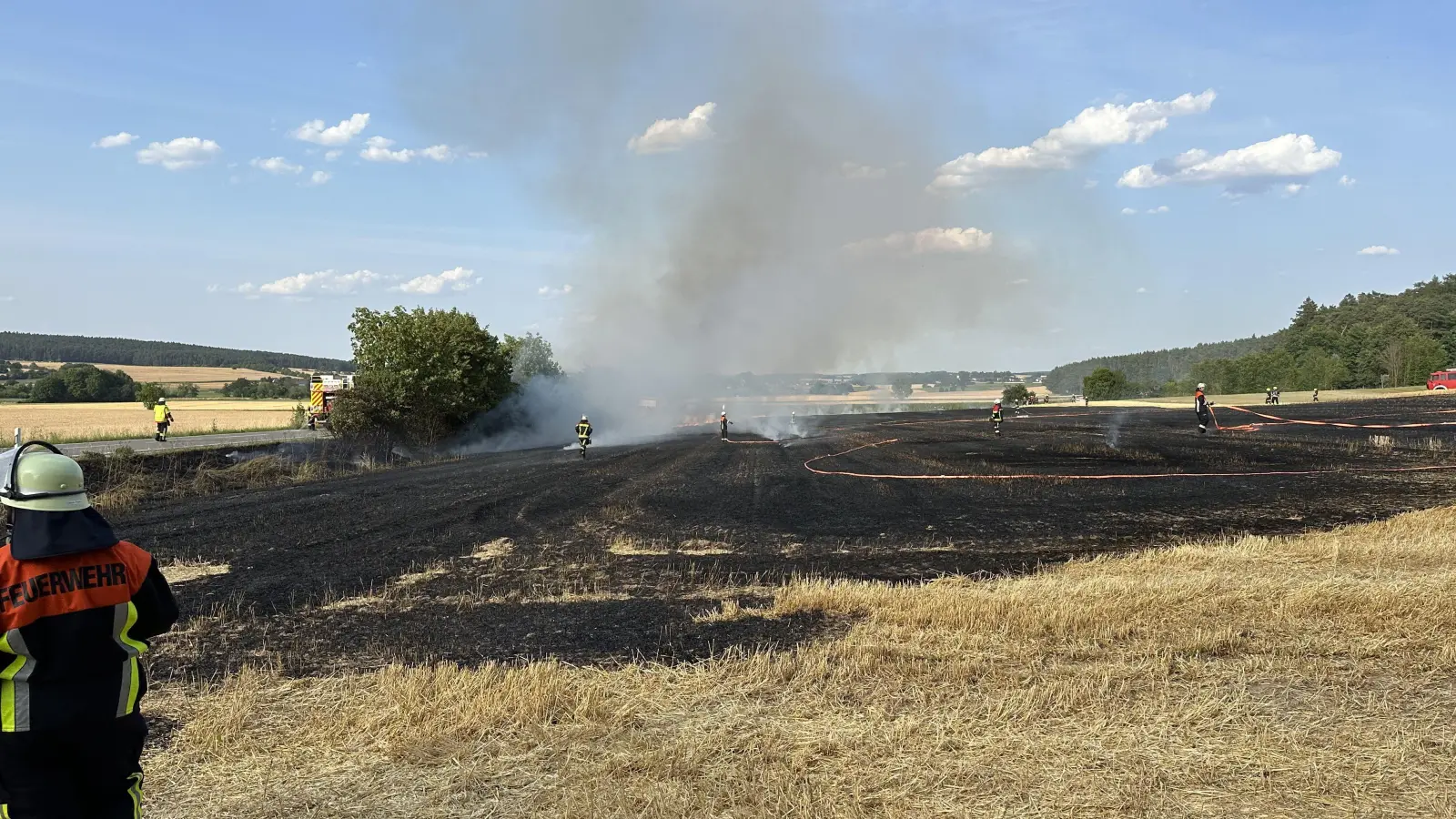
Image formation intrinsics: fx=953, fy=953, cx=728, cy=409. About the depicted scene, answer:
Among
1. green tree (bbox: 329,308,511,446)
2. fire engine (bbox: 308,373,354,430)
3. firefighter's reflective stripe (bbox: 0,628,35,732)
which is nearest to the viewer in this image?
firefighter's reflective stripe (bbox: 0,628,35,732)

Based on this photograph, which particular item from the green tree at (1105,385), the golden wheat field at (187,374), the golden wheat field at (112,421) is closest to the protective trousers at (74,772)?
the golden wheat field at (112,421)

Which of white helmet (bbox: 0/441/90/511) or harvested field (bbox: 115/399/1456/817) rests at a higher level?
white helmet (bbox: 0/441/90/511)

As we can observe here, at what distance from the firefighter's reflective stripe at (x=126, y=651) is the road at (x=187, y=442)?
101 feet

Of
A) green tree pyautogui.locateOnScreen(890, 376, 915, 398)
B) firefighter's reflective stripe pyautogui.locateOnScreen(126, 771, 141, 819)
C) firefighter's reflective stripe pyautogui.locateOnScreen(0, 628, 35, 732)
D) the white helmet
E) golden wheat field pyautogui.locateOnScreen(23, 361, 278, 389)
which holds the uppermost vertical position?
golden wheat field pyautogui.locateOnScreen(23, 361, 278, 389)

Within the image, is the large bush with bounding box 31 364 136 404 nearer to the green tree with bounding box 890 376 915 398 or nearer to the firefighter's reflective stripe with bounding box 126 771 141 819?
the green tree with bounding box 890 376 915 398

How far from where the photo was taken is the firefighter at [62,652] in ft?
11.7

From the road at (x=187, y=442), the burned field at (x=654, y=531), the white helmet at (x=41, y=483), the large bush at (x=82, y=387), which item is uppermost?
the large bush at (x=82, y=387)

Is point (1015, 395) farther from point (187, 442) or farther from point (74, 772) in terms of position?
point (74, 772)

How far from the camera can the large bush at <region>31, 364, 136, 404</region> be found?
8550 centimetres

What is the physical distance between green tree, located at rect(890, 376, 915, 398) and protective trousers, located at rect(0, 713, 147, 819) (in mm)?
102150

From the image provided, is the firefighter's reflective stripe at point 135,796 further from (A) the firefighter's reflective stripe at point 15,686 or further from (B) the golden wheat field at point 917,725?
(B) the golden wheat field at point 917,725

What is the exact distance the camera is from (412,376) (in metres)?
40.2

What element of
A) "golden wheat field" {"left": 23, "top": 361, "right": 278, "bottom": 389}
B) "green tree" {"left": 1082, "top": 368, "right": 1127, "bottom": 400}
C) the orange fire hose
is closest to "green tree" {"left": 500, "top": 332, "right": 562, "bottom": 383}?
the orange fire hose

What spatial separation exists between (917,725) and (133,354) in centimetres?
17831
